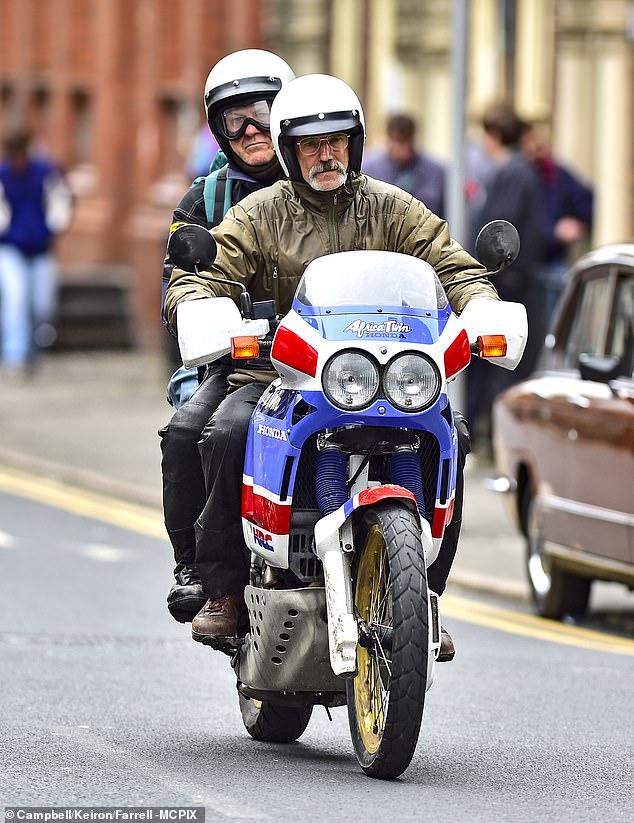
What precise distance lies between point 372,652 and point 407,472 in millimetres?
507

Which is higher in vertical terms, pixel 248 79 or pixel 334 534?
pixel 248 79

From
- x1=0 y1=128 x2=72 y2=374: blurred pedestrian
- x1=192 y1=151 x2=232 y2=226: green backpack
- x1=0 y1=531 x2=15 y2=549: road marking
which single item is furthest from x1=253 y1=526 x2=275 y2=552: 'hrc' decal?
x1=0 y1=128 x2=72 y2=374: blurred pedestrian

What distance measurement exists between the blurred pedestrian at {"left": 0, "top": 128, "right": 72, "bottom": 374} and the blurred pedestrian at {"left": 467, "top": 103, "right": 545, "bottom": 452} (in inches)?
237

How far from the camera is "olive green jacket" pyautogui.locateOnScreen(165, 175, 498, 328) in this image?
279 inches

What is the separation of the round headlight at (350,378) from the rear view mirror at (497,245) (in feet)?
2.05

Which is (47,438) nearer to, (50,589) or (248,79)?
(50,589)

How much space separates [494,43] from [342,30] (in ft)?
10.7

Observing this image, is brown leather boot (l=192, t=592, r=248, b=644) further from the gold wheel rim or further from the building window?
the building window

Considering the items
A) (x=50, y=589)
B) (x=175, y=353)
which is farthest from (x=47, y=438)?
(x=50, y=589)

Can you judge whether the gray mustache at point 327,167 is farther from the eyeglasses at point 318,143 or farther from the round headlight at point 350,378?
the round headlight at point 350,378

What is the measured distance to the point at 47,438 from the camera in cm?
1797

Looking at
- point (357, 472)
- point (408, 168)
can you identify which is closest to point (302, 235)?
point (357, 472)

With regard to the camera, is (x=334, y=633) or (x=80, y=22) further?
(x=80, y=22)

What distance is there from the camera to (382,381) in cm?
661
